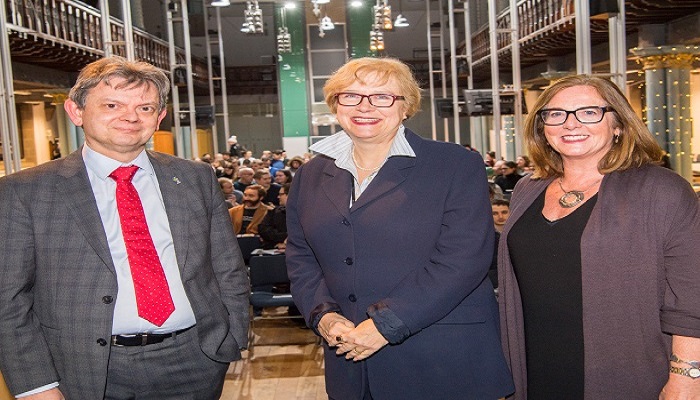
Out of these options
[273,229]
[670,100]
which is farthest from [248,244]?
[670,100]

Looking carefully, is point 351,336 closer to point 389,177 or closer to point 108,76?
point 389,177

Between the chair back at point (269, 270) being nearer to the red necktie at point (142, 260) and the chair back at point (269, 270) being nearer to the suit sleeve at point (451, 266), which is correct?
the red necktie at point (142, 260)

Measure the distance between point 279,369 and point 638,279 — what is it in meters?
4.00

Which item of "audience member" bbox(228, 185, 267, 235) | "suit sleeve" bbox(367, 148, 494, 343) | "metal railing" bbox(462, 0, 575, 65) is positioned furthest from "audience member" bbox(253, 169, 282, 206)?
"suit sleeve" bbox(367, 148, 494, 343)

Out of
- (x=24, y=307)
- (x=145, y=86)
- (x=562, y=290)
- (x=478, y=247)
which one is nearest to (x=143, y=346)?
(x=24, y=307)

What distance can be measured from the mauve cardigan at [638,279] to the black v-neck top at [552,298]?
0.12ft

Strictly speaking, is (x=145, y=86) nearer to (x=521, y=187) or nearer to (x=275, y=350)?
(x=521, y=187)

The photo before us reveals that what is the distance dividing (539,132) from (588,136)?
0.27 m

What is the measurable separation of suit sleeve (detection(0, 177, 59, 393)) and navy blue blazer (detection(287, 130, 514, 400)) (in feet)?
A: 2.71

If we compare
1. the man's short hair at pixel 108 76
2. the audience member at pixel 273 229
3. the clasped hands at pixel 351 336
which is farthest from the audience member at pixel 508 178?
the man's short hair at pixel 108 76

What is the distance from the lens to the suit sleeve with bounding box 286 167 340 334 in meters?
2.44

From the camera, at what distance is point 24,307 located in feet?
7.43

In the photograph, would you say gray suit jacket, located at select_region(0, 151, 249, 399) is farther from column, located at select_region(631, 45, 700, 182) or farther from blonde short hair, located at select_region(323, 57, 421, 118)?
column, located at select_region(631, 45, 700, 182)

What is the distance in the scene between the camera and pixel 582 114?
7.52ft
